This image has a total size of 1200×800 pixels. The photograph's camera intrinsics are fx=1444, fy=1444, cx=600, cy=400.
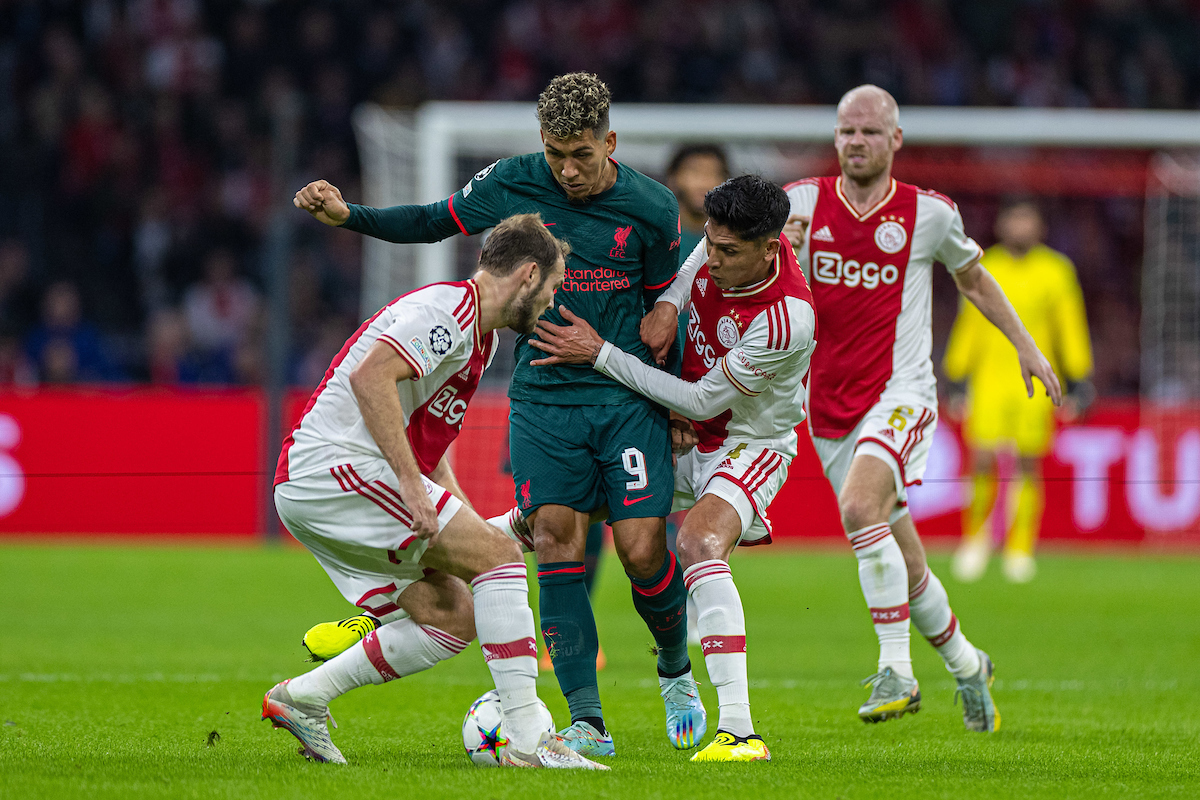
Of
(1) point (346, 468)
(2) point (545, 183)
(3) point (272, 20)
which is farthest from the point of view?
(3) point (272, 20)

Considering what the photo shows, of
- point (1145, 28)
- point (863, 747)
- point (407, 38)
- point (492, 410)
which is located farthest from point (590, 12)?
point (863, 747)

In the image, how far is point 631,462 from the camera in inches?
201

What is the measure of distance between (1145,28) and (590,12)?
25.3ft

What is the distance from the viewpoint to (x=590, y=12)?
19391 mm

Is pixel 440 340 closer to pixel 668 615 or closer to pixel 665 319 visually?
pixel 665 319

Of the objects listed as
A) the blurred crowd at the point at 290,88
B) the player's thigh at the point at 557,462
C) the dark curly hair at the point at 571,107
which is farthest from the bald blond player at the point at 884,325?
the blurred crowd at the point at 290,88

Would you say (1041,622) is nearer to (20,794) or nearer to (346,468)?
(346,468)

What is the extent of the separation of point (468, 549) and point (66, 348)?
38.5ft

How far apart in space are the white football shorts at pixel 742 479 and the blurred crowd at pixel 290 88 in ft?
35.2

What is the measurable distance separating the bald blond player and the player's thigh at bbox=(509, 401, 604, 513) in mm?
1242

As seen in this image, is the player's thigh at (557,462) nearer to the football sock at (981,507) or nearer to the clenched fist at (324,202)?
the clenched fist at (324,202)

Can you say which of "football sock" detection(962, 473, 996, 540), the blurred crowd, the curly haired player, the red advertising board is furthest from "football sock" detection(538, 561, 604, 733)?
the blurred crowd

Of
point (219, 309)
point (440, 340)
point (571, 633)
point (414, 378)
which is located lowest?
point (571, 633)

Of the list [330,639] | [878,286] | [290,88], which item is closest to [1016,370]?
[878,286]
